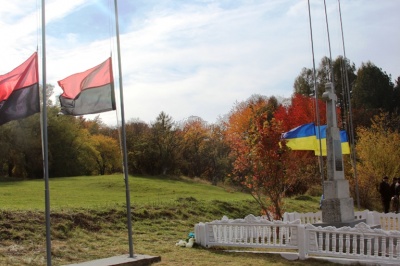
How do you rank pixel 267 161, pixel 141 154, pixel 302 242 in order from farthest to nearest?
pixel 141 154
pixel 267 161
pixel 302 242

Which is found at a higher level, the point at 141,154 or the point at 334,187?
the point at 141,154

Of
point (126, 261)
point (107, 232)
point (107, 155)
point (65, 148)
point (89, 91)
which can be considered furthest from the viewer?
point (107, 155)

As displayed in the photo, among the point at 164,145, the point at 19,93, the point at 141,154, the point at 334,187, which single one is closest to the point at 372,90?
the point at 164,145

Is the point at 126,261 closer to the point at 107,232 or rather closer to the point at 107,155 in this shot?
the point at 107,232

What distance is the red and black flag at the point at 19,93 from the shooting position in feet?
32.2

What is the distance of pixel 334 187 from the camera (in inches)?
565

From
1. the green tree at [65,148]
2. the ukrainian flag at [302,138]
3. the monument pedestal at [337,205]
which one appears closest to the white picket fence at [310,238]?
the monument pedestal at [337,205]

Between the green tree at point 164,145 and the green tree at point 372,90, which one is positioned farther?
the green tree at point 372,90

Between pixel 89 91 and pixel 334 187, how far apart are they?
25.7ft

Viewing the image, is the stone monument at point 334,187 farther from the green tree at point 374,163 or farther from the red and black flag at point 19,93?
the green tree at point 374,163

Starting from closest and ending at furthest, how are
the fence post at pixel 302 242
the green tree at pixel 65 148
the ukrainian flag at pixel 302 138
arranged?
the fence post at pixel 302 242
the ukrainian flag at pixel 302 138
the green tree at pixel 65 148

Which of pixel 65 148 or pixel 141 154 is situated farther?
pixel 65 148

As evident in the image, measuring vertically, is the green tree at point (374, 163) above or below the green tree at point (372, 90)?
below

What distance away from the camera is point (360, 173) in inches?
1234
